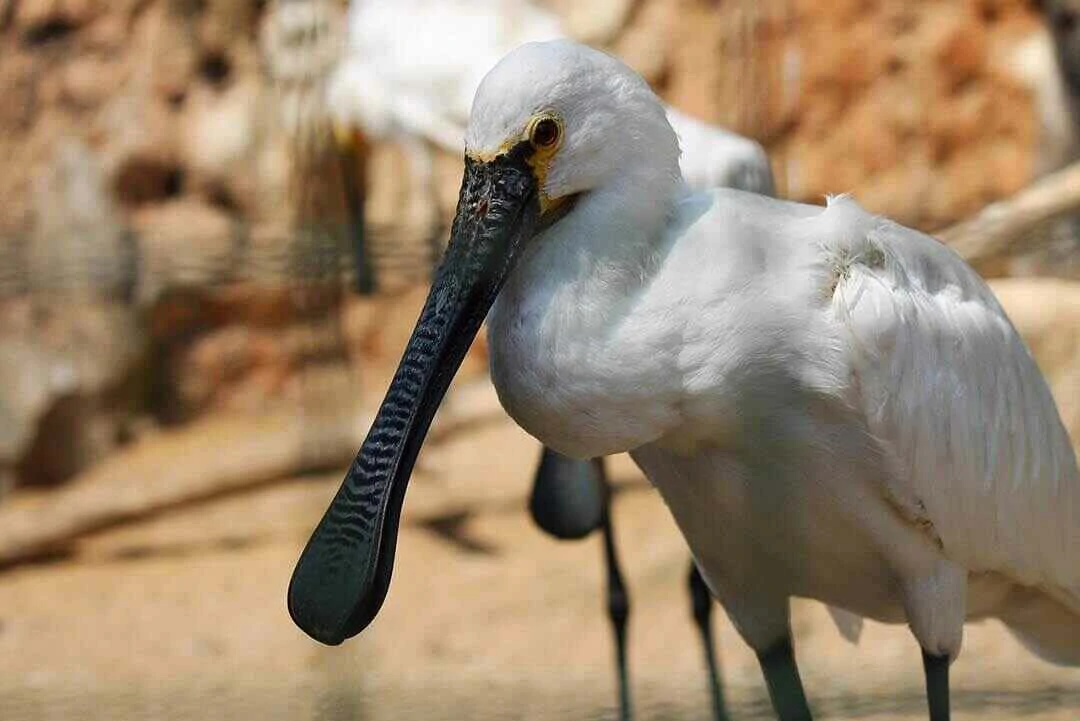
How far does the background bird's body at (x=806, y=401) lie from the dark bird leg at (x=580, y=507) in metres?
1.07

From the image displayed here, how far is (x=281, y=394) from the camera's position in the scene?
6.78m

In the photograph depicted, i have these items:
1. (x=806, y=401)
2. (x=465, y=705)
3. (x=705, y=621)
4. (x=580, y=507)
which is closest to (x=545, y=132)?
(x=806, y=401)

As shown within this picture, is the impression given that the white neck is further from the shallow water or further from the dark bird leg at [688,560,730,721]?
the dark bird leg at [688,560,730,721]

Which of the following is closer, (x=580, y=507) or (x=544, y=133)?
(x=544, y=133)

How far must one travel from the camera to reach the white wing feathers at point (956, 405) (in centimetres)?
216

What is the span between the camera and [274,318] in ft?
22.5

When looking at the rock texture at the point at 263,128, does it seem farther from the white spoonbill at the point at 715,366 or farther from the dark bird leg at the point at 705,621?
the white spoonbill at the point at 715,366

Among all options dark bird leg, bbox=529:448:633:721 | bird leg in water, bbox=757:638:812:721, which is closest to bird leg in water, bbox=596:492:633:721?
dark bird leg, bbox=529:448:633:721

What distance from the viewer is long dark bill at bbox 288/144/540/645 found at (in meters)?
2.01

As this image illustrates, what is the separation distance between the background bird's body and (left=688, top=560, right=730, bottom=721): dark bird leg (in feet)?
2.66

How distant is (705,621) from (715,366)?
1751 mm

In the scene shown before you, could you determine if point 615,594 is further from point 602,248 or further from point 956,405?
point 602,248

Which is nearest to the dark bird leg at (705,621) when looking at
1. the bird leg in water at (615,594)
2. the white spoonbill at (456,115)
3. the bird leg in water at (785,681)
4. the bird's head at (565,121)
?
the white spoonbill at (456,115)

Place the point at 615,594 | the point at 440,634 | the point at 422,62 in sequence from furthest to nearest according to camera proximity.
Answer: the point at 422,62 < the point at 440,634 < the point at 615,594
